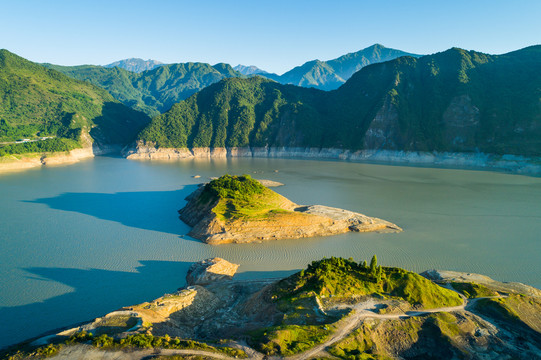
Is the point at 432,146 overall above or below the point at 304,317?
above

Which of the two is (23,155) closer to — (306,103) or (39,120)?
(39,120)

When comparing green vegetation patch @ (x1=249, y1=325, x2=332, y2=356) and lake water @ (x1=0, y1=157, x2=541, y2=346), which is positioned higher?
green vegetation patch @ (x1=249, y1=325, x2=332, y2=356)

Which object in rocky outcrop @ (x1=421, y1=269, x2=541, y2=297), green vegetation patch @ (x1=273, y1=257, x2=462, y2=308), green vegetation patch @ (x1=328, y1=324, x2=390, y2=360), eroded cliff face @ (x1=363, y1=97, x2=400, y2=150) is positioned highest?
eroded cliff face @ (x1=363, y1=97, x2=400, y2=150)

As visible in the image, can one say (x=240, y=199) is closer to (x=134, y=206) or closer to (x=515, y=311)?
(x=134, y=206)

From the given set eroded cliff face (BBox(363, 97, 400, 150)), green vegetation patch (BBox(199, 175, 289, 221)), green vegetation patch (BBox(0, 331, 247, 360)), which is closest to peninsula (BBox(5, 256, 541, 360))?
green vegetation patch (BBox(0, 331, 247, 360))

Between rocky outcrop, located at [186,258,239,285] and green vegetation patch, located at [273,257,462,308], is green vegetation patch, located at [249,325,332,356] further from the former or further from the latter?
rocky outcrop, located at [186,258,239,285]

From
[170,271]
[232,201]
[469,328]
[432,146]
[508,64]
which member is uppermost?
[508,64]

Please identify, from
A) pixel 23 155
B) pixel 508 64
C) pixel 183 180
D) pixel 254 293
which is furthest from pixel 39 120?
pixel 508 64

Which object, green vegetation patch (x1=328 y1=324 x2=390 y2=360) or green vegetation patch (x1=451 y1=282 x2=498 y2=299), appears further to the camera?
green vegetation patch (x1=451 y1=282 x2=498 y2=299)
